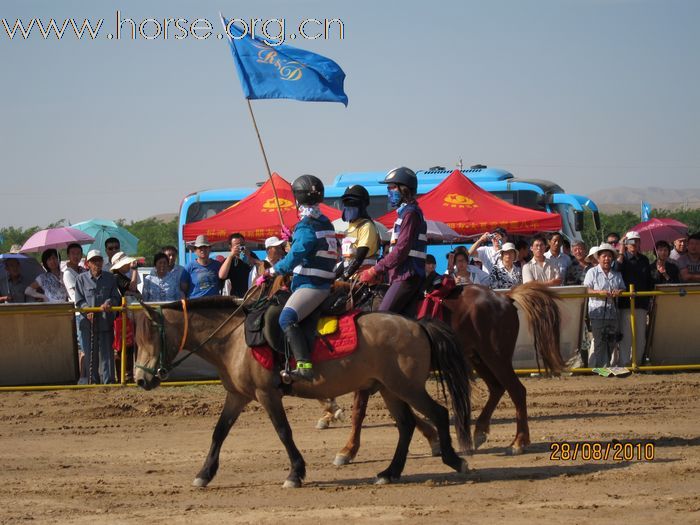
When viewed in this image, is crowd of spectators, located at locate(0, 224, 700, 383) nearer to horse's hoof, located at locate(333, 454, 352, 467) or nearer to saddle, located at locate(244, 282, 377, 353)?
horse's hoof, located at locate(333, 454, 352, 467)

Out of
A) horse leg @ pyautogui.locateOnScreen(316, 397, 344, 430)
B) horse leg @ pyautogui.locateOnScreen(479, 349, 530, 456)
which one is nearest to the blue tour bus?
horse leg @ pyautogui.locateOnScreen(316, 397, 344, 430)

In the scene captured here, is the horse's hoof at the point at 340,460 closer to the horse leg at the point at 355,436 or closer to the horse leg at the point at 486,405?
the horse leg at the point at 355,436

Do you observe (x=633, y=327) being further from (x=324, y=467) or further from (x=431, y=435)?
(x=324, y=467)

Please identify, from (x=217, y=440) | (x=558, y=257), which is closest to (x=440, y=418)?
(x=217, y=440)

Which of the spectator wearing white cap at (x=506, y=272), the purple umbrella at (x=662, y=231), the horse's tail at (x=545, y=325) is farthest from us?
the purple umbrella at (x=662, y=231)

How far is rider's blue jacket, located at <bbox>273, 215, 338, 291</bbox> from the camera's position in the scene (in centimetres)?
875

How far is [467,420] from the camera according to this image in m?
9.03

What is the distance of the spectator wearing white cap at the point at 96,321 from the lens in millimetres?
15148

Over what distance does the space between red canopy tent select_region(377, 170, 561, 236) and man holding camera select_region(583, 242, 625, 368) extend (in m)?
4.67

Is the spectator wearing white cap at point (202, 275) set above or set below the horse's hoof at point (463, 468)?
above

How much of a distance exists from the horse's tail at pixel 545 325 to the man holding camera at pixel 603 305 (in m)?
4.77

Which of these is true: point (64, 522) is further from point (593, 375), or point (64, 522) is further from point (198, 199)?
point (198, 199)

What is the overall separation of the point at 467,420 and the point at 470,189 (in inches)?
479

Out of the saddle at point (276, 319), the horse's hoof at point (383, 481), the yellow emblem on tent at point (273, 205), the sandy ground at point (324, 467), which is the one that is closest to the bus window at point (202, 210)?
the yellow emblem on tent at point (273, 205)
